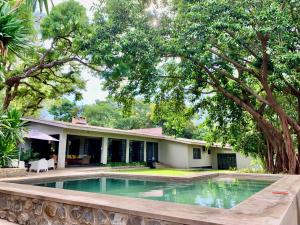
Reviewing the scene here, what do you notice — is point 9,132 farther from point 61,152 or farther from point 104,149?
point 104,149

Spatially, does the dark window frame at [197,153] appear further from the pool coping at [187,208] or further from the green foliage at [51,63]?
the pool coping at [187,208]

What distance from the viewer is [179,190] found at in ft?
26.8

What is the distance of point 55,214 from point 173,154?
21366mm

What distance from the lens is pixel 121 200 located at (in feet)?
13.1

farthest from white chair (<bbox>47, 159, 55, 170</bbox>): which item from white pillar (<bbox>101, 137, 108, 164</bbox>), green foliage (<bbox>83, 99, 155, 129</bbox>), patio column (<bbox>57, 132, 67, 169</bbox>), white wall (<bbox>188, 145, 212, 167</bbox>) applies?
green foliage (<bbox>83, 99, 155, 129</bbox>)

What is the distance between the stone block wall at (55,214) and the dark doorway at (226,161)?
25.4 metres

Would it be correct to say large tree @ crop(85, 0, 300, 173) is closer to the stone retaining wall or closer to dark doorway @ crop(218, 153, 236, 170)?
the stone retaining wall

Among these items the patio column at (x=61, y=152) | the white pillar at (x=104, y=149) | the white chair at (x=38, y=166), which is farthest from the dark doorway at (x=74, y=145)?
the white chair at (x=38, y=166)

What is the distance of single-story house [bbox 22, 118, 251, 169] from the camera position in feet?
56.9

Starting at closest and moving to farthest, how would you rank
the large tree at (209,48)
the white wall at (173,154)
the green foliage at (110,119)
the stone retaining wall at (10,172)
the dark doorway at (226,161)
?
the large tree at (209,48) → the stone retaining wall at (10,172) → the white wall at (173,154) → the dark doorway at (226,161) → the green foliage at (110,119)

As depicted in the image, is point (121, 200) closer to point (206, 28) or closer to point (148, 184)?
point (148, 184)

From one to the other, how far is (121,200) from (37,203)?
187 centimetres

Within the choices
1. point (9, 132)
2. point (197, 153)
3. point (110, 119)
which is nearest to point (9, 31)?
point (9, 132)

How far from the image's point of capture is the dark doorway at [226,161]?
90.1ft
